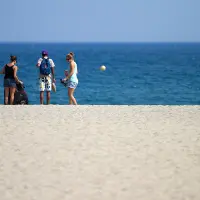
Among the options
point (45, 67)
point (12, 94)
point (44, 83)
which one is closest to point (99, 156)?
point (45, 67)

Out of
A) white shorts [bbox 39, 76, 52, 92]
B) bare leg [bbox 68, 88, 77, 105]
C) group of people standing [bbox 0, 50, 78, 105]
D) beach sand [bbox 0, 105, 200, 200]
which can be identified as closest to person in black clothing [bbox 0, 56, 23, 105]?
group of people standing [bbox 0, 50, 78, 105]

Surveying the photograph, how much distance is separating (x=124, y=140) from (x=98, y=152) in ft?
3.24

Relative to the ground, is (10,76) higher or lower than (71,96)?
higher

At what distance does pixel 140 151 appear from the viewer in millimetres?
7684

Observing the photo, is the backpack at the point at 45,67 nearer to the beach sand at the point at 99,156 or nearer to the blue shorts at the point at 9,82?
the blue shorts at the point at 9,82

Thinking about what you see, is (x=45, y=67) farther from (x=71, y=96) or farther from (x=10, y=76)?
(x=71, y=96)

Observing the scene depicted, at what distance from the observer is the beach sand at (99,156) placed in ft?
19.2

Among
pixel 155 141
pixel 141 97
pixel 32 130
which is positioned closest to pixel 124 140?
pixel 155 141

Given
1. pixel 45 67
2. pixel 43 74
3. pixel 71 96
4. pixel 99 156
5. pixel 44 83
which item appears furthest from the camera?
pixel 71 96

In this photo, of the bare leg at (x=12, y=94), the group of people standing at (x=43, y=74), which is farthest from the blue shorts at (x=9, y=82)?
the bare leg at (x=12, y=94)

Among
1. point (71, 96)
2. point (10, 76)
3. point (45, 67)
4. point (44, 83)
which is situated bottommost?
point (71, 96)

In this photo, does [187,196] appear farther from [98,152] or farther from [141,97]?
[141,97]

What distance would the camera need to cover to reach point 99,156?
24.1 ft

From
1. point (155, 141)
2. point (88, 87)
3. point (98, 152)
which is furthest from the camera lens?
point (88, 87)
